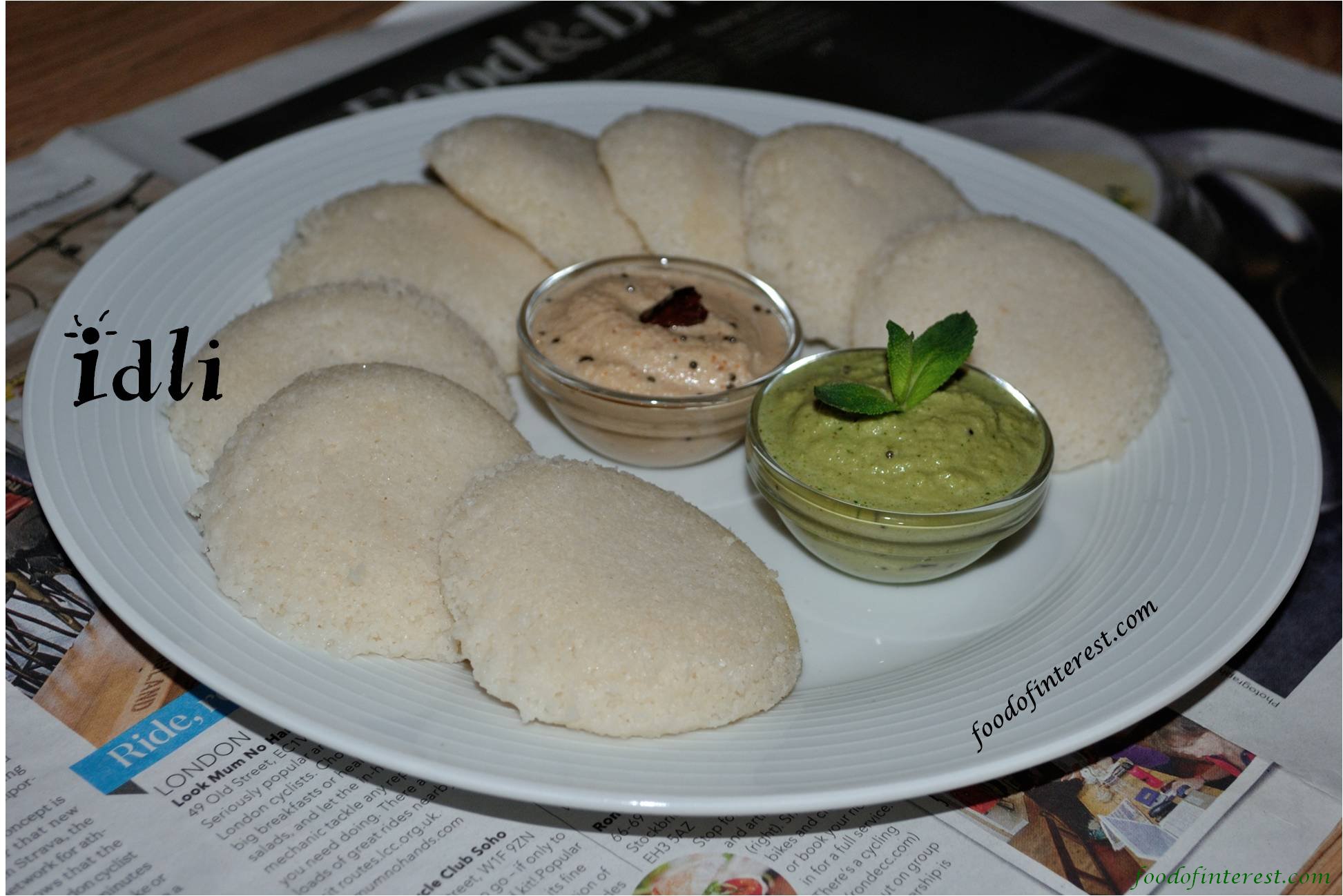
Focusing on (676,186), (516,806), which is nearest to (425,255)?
(676,186)

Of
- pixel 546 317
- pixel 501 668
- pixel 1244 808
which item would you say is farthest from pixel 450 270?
pixel 1244 808

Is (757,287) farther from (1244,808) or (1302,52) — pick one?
(1302,52)

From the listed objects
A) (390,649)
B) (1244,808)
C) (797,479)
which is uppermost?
(797,479)

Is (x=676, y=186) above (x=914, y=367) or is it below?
above

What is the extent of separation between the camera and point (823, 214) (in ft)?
13.5

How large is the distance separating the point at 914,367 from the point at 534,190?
59.9 inches

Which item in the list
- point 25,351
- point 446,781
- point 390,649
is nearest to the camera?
point 446,781

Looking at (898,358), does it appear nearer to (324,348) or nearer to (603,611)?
(603,611)

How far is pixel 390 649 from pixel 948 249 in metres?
2.23

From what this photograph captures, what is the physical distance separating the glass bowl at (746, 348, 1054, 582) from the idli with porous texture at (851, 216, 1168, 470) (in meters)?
0.33

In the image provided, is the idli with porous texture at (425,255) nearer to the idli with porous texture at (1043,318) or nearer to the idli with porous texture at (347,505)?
the idli with porous texture at (347,505)

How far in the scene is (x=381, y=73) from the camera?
19.3 ft

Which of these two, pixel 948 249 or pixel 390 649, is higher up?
pixel 948 249

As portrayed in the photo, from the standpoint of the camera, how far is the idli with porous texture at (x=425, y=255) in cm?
407
